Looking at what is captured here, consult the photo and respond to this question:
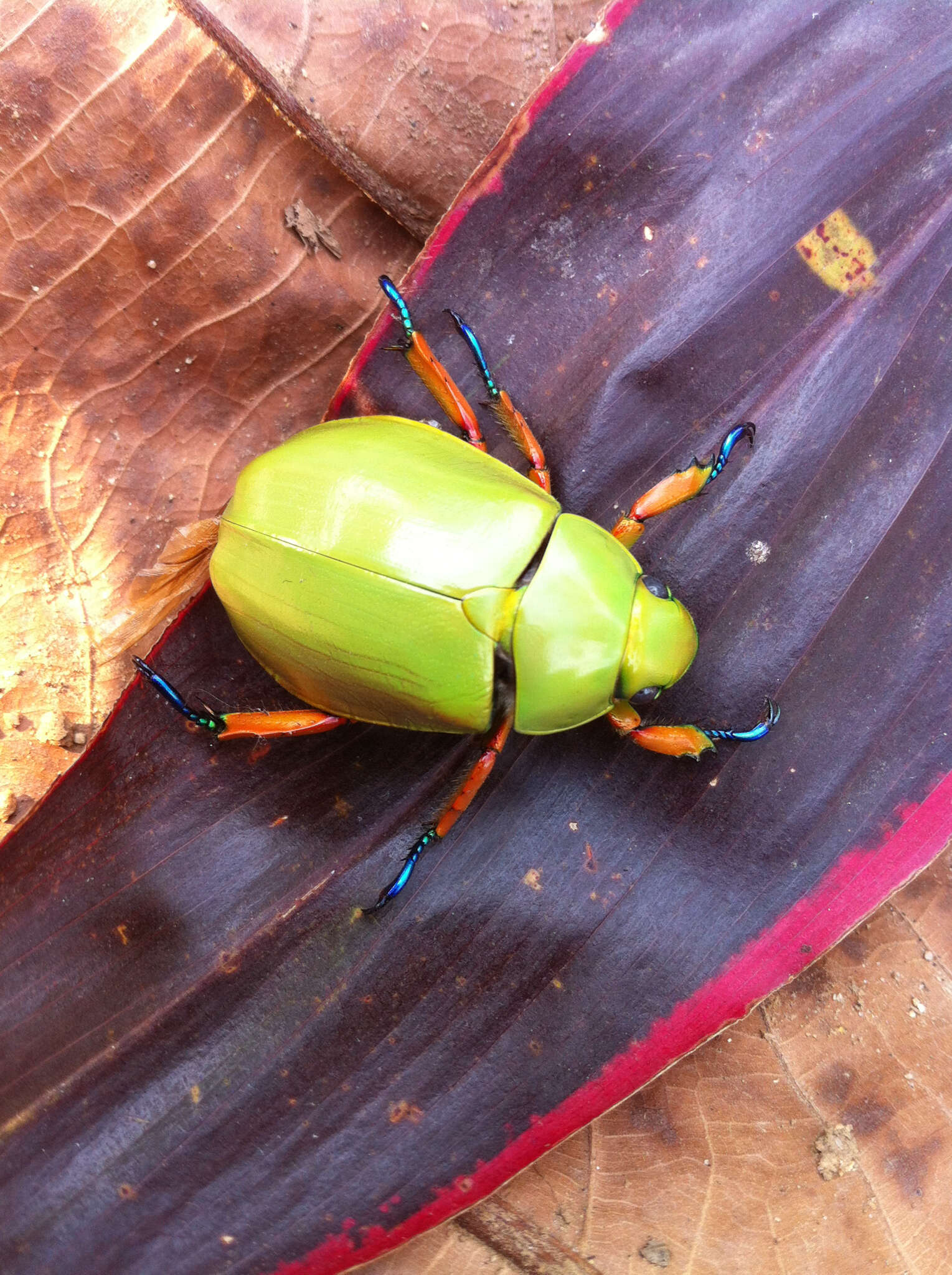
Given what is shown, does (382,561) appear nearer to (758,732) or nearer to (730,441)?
(730,441)

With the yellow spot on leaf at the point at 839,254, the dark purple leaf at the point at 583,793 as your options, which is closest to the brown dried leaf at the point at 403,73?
the dark purple leaf at the point at 583,793

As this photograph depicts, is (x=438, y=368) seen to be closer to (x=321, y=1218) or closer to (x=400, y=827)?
(x=400, y=827)

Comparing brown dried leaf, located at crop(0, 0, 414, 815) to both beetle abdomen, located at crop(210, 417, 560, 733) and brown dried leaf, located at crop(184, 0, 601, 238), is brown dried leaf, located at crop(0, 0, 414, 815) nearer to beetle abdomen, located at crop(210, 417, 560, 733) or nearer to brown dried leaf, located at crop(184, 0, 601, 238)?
brown dried leaf, located at crop(184, 0, 601, 238)

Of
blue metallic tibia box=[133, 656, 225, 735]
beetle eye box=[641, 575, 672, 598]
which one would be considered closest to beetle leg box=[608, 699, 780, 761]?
beetle eye box=[641, 575, 672, 598]

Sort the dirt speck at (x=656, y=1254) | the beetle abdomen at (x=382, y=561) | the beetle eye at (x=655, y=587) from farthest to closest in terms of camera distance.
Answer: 1. the dirt speck at (x=656, y=1254)
2. the beetle eye at (x=655, y=587)
3. the beetle abdomen at (x=382, y=561)

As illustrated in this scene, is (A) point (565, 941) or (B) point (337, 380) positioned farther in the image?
(B) point (337, 380)

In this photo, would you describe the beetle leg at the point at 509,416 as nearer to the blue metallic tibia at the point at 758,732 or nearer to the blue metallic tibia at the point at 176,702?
the blue metallic tibia at the point at 758,732

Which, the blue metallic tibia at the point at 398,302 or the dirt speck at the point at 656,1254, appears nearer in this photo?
the blue metallic tibia at the point at 398,302

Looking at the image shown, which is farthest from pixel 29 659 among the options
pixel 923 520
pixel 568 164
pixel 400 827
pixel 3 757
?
pixel 923 520
